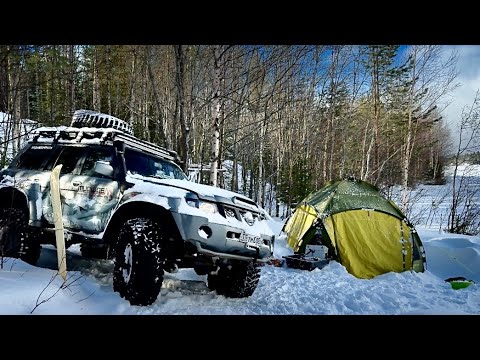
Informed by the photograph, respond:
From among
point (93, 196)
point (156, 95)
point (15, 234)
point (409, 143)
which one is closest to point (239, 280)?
point (93, 196)

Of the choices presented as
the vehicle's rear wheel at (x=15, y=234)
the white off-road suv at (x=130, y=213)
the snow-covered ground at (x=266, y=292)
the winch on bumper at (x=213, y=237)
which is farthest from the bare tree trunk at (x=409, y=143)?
the vehicle's rear wheel at (x=15, y=234)

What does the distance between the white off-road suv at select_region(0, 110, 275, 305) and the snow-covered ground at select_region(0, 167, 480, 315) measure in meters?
0.22

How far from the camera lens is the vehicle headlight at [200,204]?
8.78 feet

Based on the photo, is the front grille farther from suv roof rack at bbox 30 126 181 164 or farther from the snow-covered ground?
suv roof rack at bbox 30 126 181 164

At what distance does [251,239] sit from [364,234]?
9.55ft

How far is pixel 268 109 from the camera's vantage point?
10211 mm

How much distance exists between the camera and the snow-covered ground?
2.59m

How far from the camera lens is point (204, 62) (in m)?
7.98

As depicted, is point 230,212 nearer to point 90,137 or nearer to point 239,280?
point 239,280

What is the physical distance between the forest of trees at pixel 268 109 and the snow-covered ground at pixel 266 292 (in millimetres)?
2338

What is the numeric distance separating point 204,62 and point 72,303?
6647 millimetres

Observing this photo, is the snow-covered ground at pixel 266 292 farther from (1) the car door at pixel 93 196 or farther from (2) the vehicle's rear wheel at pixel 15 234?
(1) the car door at pixel 93 196
